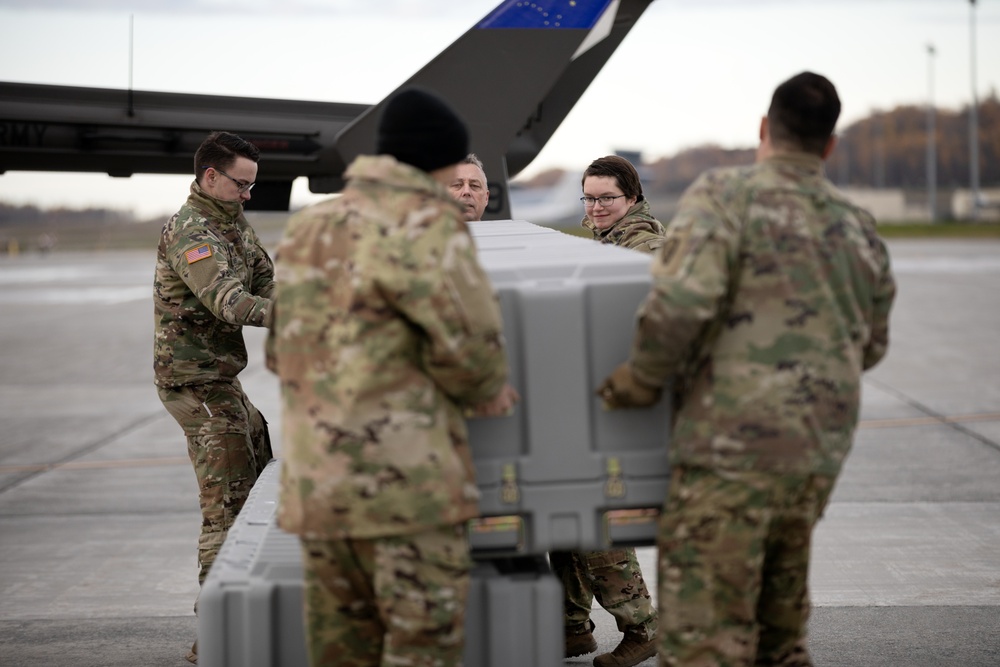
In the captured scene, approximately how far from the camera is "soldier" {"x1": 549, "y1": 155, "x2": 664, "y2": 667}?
434cm

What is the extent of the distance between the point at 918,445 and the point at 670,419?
621cm

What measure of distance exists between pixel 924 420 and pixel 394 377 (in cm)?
787

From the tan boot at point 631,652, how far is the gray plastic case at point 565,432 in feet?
5.01

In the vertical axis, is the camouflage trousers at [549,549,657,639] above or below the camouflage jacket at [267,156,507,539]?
below

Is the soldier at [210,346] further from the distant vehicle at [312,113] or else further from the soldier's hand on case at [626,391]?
the distant vehicle at [312,113]

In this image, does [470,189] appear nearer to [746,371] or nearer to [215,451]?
[215,451]

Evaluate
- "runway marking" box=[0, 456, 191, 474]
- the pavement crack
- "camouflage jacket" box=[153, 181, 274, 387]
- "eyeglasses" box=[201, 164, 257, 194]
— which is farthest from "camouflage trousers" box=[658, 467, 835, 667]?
"runway marking" box=[0, 456, 191, 474]

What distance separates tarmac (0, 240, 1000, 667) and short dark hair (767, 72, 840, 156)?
7.39 feet

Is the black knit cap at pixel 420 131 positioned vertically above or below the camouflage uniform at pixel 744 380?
above

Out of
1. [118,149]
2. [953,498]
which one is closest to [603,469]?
[953,498]

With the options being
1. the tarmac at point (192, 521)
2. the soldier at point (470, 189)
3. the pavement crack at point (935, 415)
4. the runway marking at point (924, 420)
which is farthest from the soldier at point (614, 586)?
the runway marking at point (924, 420)

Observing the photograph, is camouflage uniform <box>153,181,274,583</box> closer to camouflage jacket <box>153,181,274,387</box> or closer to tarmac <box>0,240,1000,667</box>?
camouflage jacket <box>153,181,274,387</box>

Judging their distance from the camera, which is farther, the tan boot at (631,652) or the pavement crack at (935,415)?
the pavement crack at (935,415)

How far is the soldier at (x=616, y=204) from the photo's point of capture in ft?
14.9
